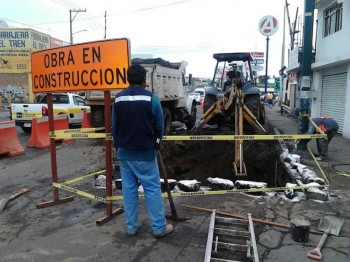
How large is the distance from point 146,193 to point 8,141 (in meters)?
7.15

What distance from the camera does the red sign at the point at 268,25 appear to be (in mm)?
16109

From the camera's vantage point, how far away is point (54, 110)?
14031mm

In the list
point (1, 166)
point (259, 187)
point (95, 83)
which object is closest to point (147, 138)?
point (95, 83)

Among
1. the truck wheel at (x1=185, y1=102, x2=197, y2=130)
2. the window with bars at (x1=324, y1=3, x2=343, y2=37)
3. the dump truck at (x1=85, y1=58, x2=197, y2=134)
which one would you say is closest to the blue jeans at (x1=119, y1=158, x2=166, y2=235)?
the dump truck at (x1=85, y1=58, x2=197, y2=134)

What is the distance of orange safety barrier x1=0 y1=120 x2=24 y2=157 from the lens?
973cm

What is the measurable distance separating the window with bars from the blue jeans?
1185 cm

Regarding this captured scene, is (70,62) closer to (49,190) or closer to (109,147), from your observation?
(109,147)

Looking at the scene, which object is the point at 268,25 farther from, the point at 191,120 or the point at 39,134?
the point at 39,134

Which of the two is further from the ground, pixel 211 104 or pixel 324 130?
pixel 211 104

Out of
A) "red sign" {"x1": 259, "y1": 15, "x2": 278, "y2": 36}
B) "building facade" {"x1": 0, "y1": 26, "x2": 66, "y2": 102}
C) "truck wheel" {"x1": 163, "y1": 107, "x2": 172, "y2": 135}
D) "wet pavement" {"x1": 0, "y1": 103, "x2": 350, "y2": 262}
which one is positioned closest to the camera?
"wet pavement" {"x1": 0, "y1": 103, "x2": 350, "y2": 262}

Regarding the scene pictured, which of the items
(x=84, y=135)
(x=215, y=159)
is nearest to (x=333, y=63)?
(x=215, y=159)

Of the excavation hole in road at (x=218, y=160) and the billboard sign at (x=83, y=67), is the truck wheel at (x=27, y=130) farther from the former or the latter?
the billboard sign at (x=83, y=67)

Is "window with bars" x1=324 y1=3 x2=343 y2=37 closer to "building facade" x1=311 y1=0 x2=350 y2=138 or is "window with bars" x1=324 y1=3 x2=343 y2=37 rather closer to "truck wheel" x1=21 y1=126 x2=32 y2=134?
"building facade" x1=311 y1=0 x2=350 y2=138

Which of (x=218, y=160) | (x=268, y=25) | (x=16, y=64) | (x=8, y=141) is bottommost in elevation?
(x=218, y=160)
